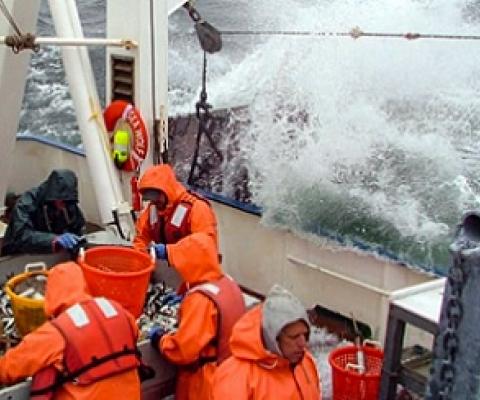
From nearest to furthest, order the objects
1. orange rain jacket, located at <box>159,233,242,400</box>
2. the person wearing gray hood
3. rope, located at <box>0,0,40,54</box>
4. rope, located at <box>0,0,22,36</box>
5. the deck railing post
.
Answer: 1. the deck railing post
2. orange rain jacket, located at <box>159,233,242,400</box>
3. the person wearing gray hood
4. rope, located at <box>0,0,40,54</box>
5. rope, located at <box>0,0,22,36</box>

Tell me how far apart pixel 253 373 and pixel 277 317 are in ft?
0.77

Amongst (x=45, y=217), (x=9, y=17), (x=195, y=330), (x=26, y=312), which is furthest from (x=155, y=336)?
(x=9, y=17)

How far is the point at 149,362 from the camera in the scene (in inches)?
145

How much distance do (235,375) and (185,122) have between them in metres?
5.00

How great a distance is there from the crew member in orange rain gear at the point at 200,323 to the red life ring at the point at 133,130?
59.0 inches

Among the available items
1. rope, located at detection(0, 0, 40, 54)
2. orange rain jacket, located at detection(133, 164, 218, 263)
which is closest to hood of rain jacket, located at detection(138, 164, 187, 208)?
orange rain jacket, located at detection(133, 164, 218, 263)

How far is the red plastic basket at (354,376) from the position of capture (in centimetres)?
381

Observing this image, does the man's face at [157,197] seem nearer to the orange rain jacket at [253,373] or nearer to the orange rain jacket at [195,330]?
the orange rain jacket at [195,330]

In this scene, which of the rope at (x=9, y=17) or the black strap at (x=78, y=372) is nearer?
the black strap at (x=78, y=372)

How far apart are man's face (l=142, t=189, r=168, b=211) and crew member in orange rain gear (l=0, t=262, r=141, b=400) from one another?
151 centimetres

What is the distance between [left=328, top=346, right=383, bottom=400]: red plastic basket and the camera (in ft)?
12.5

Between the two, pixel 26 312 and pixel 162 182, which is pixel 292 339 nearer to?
pixel 26 312

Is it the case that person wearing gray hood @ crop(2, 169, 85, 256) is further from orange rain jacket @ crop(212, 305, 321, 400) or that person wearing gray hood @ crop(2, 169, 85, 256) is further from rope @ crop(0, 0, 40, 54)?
orange rain jacket @ crop(212, 305, 321, 400)

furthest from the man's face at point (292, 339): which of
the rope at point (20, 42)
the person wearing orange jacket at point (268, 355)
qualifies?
the rope at point (20, 42)
